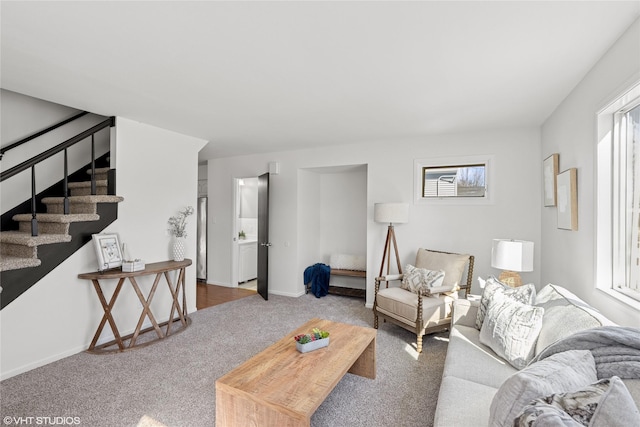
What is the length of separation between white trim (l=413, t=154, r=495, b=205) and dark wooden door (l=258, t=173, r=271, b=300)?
224 cm

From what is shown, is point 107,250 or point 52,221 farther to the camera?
point 107,250

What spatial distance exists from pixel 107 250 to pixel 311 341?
2.35 m

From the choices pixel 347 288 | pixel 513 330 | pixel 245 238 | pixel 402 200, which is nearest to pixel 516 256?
pixel 513 330

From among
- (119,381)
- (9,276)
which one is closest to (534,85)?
(119,381)

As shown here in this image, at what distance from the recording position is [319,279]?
5.19 metres

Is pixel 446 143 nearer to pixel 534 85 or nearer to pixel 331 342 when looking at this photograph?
pixel 534 85

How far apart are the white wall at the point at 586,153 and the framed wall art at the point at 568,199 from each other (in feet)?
0.18

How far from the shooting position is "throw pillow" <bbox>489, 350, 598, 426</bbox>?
106cm

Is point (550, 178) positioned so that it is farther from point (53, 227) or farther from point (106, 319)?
point (53, 227)

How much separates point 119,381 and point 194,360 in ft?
1.94

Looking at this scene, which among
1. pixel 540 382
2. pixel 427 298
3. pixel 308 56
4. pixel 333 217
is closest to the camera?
pixel 540 382

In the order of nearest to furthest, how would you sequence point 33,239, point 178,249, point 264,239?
point 33,239
point 178,249
point 264,239

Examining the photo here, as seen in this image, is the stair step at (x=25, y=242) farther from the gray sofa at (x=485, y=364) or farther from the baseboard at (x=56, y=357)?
the gray sofa at (x=485, y=364)

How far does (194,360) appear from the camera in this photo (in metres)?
2.92
